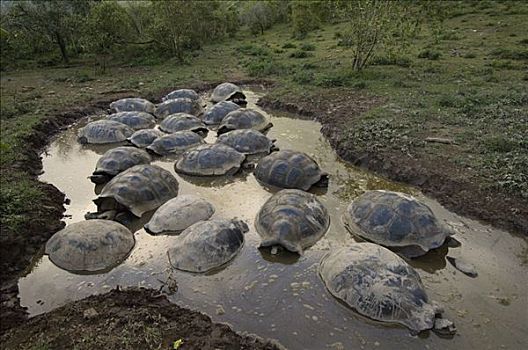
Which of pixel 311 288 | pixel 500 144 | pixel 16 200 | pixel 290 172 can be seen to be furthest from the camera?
pixel 500 144

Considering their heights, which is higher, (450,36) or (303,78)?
(303,78)

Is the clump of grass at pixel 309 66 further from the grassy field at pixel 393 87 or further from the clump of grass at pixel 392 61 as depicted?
the clump of grass at pixel 392 61

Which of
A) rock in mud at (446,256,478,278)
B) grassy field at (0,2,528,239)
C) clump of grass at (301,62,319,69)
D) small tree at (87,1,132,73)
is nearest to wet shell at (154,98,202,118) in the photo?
grassy field at (0,2,528,239)

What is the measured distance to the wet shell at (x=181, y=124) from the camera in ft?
35.5

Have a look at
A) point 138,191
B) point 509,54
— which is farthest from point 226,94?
point 509,54

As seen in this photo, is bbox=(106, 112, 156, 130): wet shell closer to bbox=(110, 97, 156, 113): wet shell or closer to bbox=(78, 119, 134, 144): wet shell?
bbox=(78, 119, 134, 144): wet shell

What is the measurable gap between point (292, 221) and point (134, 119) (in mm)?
7097

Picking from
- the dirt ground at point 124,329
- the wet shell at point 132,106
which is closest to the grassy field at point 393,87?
the wet shell at point 132,106

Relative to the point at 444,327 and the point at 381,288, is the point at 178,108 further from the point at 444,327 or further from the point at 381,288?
the point at 444,327

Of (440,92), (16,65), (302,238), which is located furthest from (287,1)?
(302,238)

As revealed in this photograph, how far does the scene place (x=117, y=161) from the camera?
27.2ft

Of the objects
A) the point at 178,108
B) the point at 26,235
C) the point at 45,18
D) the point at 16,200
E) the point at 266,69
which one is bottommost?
the point at 266,69

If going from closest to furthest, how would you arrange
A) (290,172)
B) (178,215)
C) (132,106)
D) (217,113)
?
(178,215) < (290,172) < (217,113) < (132,106)

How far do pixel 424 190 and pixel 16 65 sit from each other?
20.4 m
